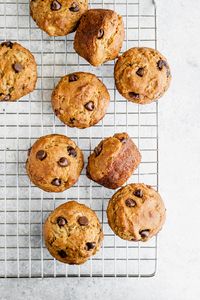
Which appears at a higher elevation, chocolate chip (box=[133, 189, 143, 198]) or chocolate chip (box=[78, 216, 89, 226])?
chocolate chip (box=[133, 189, 143, 198])

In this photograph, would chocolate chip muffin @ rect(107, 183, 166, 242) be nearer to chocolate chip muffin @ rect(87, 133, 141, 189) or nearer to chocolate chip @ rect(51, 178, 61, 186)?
chocolate chip muffin @ rect(87, 133, 141, 189)

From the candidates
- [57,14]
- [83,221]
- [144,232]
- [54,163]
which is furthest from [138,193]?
[57,14]

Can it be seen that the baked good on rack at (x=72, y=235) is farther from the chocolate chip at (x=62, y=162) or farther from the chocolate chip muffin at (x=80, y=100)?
the chocolate chip muffin at (x=80, y=100)

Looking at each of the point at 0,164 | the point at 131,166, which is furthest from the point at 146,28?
the point at 0,164

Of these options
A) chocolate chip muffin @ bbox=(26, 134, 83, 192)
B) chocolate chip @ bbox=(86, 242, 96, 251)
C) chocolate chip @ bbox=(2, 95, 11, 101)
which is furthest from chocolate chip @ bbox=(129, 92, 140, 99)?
chocolate chip @ bbox=(86, 242, 96, 251)

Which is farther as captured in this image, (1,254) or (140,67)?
(1,254)

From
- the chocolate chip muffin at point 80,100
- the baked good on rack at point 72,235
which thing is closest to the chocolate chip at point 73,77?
the chocolate chip muffin at point 80,100

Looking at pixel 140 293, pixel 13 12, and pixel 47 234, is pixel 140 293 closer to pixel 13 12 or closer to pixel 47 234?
pixel 47 234
